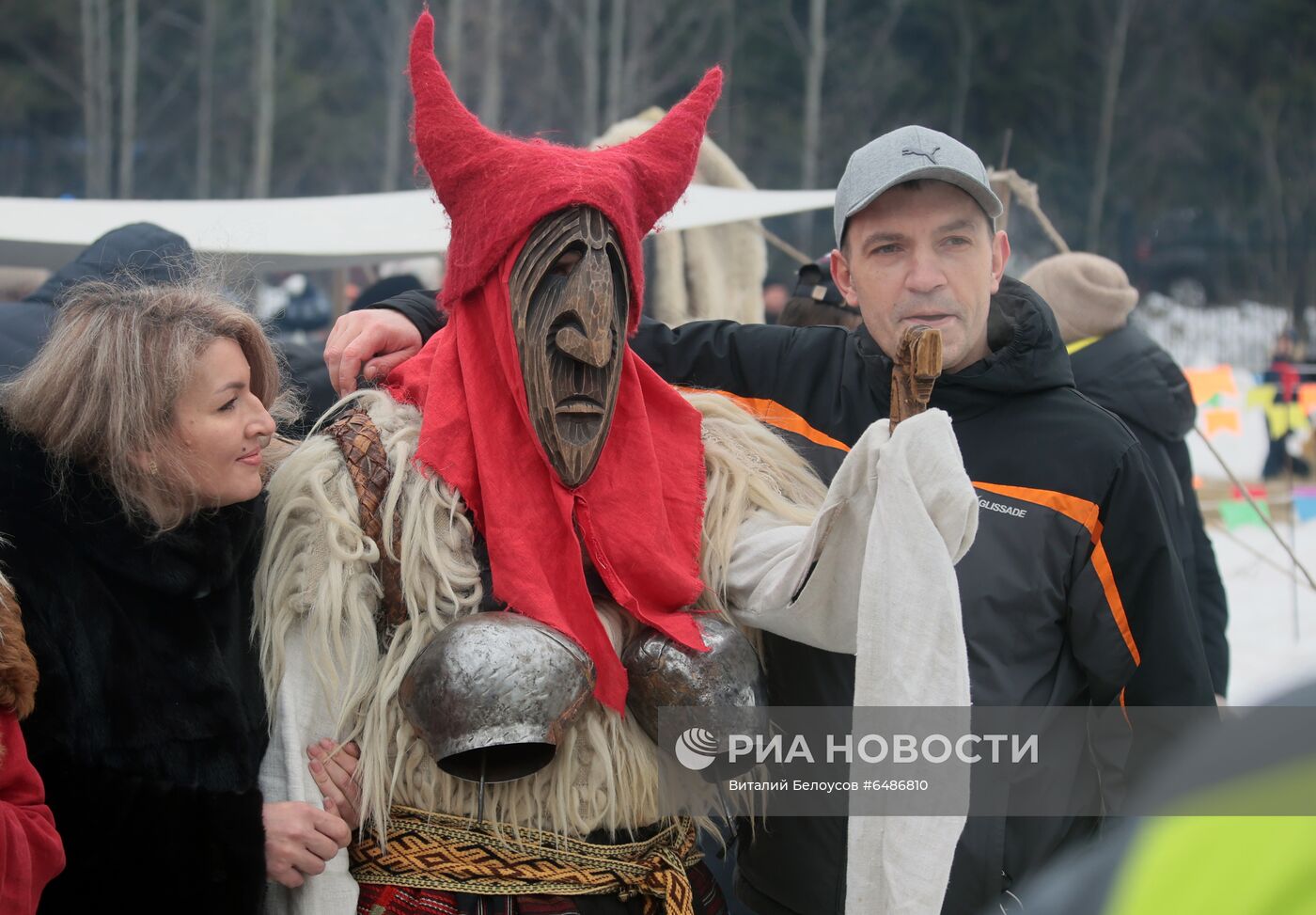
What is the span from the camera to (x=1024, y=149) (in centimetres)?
1983

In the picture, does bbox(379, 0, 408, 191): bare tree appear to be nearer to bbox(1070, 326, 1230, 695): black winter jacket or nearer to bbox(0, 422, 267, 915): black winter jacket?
bbox(1070, 326, 1230, 695): black winter jacket

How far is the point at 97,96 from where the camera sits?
19.7 meters

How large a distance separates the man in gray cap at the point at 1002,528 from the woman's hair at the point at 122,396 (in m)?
0.36

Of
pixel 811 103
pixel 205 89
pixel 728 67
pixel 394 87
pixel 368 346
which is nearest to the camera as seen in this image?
pixel 368 346

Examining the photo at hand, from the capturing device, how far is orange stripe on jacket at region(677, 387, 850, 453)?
2.20 metres

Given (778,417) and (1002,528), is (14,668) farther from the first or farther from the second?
(1002,528)

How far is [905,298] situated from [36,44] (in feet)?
74.5

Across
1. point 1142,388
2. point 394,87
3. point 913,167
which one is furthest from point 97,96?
point 913,167

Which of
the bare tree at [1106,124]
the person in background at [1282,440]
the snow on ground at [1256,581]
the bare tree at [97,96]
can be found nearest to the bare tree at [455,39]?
the bare tree at [97,96]

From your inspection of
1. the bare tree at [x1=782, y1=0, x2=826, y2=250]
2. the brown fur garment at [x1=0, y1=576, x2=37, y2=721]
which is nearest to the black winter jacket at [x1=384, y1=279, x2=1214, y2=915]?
the brown fur garment at [x1=0, y1=576, x2=37, y2=721]

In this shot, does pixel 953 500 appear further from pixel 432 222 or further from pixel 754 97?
pixel 754 97

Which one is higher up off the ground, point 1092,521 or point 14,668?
point 1092,521

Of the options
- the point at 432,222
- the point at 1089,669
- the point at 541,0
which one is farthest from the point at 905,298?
the point at 541,0

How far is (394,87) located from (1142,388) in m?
19.0
